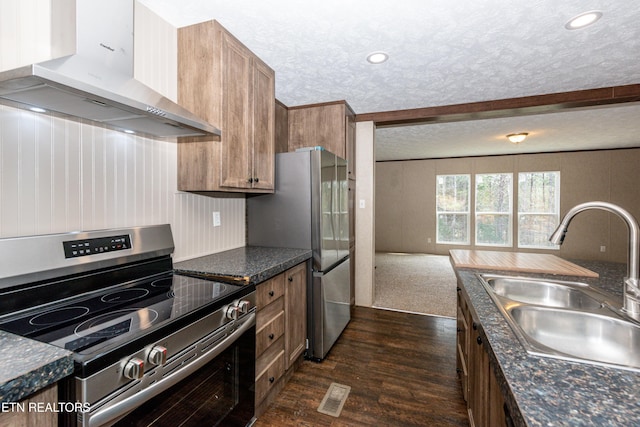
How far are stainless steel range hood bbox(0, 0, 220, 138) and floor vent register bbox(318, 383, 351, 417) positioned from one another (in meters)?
1.86

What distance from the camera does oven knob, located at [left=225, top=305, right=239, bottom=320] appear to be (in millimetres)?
1404

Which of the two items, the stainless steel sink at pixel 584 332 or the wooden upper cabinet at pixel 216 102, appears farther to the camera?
the wooden upper cabinet at pixel 216 102

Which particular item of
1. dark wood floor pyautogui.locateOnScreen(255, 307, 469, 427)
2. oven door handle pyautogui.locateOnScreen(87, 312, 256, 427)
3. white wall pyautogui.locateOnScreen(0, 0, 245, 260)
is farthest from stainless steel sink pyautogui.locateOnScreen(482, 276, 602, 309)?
white wall pyautogui.locateOnScreen(0, 0, 245, 260)

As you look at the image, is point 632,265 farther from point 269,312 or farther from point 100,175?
point 100,175

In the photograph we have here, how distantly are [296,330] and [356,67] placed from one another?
2.16 m

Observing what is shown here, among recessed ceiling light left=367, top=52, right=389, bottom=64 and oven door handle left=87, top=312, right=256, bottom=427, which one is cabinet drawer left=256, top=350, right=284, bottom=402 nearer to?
oven door handle left=87, top=312, right=256, bottom=427

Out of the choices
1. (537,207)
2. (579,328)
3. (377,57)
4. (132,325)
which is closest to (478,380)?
(579,328)

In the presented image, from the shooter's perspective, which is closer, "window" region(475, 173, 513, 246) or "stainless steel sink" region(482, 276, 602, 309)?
"stainless steel sink" region(482, 276, 602, 309)

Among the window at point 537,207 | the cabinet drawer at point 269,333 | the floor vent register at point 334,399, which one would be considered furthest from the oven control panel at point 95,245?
the window at point 537,207

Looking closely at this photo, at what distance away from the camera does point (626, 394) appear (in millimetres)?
655

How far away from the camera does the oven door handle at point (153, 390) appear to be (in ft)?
2.81

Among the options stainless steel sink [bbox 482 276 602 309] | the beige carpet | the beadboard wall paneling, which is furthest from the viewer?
the beige carpet

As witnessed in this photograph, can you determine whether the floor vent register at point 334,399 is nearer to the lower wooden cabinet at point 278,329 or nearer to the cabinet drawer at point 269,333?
the lower wooden cabinet at point 278,329

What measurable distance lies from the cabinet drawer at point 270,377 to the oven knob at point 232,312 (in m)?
0.56
